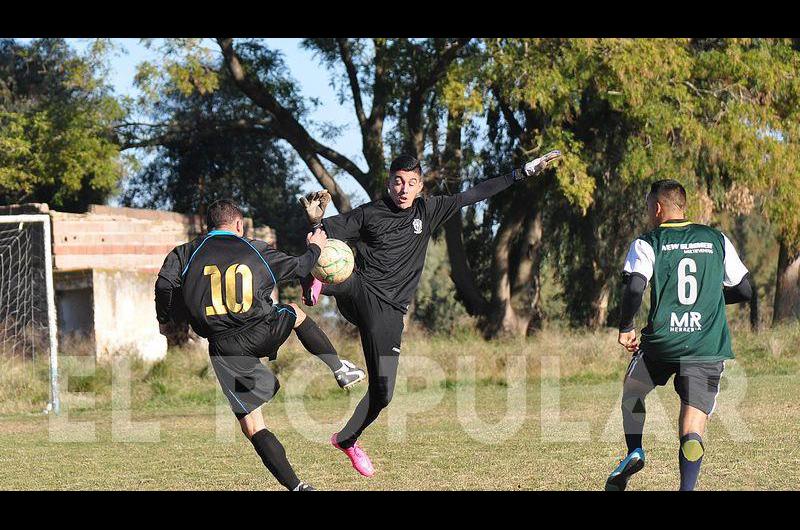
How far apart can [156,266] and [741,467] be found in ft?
66.5

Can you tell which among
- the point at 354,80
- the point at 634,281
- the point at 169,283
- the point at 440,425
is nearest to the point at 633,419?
the point at 634,281

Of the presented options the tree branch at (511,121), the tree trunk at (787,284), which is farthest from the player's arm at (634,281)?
the tree trunk at (787,284)

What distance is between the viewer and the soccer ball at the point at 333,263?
8.27m

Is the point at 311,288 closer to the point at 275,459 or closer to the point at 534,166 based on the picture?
the point at 275,459

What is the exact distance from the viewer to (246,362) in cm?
791

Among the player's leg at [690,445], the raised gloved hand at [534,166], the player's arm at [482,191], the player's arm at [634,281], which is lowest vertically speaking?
the player's leg at [690,445]

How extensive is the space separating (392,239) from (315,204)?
2.42 ft

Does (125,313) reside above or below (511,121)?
below

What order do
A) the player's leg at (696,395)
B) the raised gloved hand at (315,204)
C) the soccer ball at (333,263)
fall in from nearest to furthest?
1. the player's leg at (696,395)
2. the soccer ball at (333,263)
3. the raised gloved hand at (315,204)

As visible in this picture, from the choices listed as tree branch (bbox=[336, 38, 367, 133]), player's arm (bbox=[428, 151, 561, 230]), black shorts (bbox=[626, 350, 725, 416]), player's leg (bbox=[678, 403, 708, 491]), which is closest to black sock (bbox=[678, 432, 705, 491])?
player's leg (bbox=[678, 403, 708, 491])

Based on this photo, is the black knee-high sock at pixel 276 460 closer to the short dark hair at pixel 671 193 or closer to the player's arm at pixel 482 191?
the player's arm at pixel 482 191

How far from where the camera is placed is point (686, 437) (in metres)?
7.51

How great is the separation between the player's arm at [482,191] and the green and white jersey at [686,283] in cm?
127
